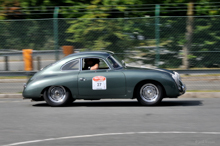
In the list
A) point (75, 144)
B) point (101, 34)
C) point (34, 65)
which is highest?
point (101, 34)

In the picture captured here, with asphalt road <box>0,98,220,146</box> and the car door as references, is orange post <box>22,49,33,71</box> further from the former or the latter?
the car door

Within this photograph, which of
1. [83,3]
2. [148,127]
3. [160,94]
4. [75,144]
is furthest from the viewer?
[83,3]

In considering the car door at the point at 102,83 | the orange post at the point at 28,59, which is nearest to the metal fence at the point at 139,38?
the orange post at the point at 28,59

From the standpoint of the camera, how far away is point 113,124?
7.74m

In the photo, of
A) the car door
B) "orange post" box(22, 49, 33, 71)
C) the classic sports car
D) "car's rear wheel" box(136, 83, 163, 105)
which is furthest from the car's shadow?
"orange post" box(22, 49, 33, 71)

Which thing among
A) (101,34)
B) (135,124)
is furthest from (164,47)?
(135,124)

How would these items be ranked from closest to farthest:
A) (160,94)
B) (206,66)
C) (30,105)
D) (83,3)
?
(160,94), (30,105), (206,66), (83,3)

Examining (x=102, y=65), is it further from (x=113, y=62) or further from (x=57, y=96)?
(x=57, y=96)

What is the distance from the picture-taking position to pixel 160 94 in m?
9.62

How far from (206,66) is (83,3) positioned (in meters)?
6.83

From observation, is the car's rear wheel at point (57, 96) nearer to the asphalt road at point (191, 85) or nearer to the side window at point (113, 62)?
the side window at point (113, 62)

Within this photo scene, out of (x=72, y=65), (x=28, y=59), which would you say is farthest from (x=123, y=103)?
(x=28, y=59)

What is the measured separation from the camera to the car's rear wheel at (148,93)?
968cm

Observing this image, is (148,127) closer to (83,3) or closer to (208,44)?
(208,44)
